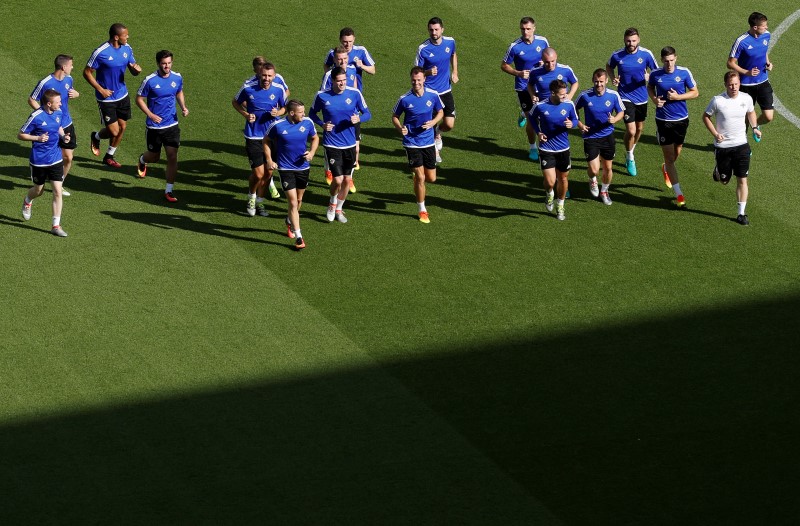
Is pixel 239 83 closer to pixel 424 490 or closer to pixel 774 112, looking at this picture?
pixel 774 112

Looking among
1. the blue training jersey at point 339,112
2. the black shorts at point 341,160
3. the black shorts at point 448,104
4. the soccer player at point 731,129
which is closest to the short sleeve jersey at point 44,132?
the blue training jersey at point 339,112

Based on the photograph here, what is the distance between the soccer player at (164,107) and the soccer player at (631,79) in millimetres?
7774

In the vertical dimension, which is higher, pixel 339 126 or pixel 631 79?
pixel 631 79

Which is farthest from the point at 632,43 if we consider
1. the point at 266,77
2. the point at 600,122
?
the point at 266,77

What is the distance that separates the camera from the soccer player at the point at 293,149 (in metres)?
21.0

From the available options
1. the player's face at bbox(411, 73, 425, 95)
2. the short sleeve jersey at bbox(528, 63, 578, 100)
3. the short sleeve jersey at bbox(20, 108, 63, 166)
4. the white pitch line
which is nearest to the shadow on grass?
the player's face at bbox(411, 73, 425, 95)

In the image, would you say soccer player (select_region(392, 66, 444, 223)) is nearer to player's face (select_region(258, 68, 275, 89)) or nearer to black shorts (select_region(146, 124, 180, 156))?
player's face (select_region(258, 68, 275, 89))

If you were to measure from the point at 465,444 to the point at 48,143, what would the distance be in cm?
894

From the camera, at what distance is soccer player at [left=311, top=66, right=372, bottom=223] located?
866 inches

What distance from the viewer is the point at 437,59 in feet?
81.1

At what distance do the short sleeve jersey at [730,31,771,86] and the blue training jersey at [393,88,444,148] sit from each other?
6.56 m

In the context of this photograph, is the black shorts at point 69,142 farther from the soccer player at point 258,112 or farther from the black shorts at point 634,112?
the black shorts at point 634,112

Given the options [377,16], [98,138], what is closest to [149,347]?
[98,138]

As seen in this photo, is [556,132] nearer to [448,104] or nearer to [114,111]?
[448,104]
